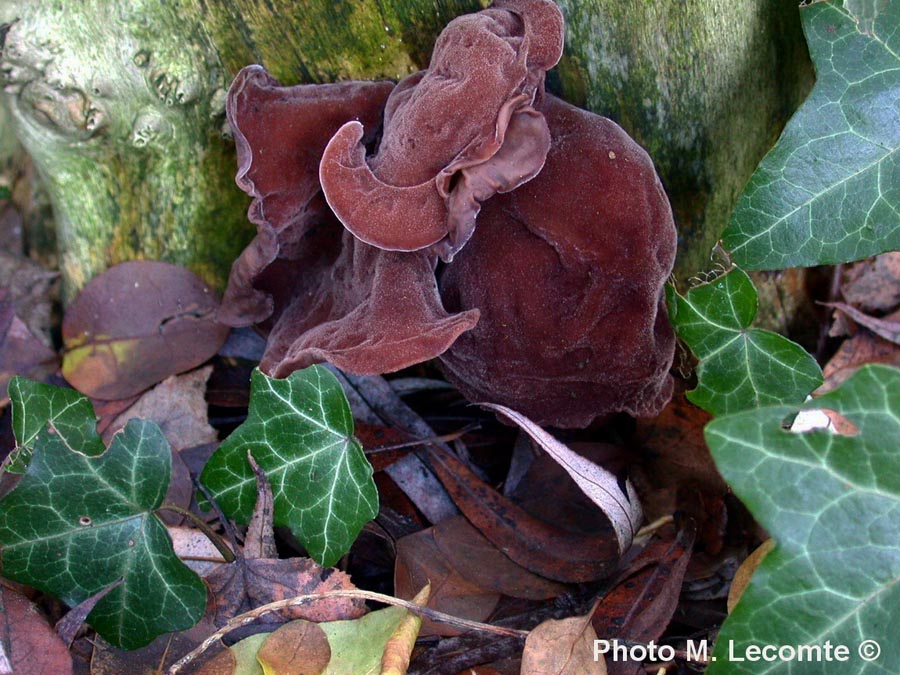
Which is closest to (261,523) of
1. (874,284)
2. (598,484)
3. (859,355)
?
(598,484)

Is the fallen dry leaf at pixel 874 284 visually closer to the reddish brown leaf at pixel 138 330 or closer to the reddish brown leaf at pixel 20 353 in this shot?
the reddish brown leaf at pixel 138 330

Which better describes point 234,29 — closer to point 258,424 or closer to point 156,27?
point 156,27

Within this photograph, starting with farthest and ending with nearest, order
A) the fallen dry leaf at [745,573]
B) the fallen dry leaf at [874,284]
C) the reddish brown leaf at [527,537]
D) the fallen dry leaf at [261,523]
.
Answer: the fallen dry leaf at [874,284] → the reddish brown leaf at [527,537] → the fallen dry leaf at [261,523] → the fallen dry leaf at [745,573]

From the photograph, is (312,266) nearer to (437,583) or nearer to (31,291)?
(437,583)

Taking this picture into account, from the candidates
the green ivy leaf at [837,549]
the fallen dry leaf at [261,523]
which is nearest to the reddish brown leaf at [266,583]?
the fallen dry leaf at [261,523]

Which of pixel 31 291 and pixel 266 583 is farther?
pixel 31 291

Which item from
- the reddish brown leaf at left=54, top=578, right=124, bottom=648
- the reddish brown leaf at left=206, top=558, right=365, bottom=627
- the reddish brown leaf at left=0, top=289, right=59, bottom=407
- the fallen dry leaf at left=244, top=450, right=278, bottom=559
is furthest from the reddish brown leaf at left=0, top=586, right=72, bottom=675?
the reddish brown leaf at left=0, top=289, right=59, bottom=407
